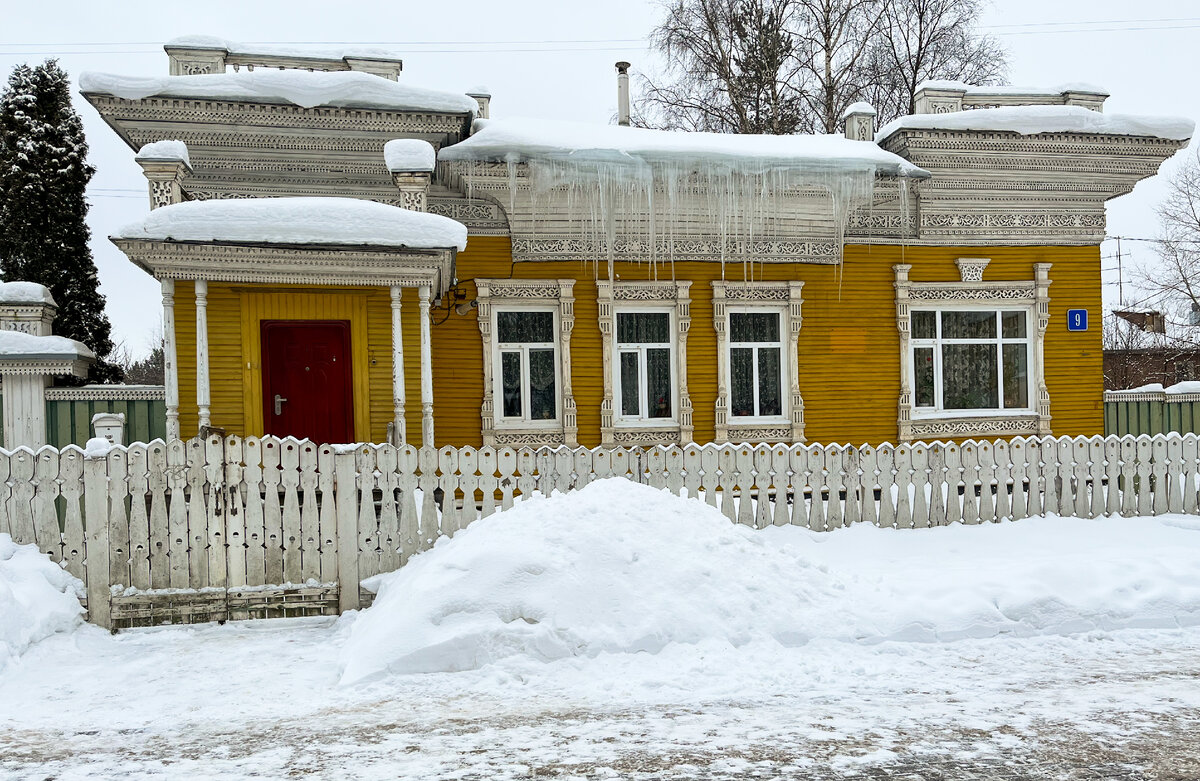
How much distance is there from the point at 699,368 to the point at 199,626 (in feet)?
26.6

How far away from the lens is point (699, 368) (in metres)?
12.8

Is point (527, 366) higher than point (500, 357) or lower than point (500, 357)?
lower

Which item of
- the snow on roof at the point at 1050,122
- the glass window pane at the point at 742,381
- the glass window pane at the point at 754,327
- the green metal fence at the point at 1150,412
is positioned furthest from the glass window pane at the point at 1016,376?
the glass window pane at the point at 742,381

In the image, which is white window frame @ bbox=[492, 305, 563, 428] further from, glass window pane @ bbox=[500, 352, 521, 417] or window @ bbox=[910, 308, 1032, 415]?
window @ bbox=[910, 308, 1032, 415]

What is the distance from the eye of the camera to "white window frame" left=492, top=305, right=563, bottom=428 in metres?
12.3

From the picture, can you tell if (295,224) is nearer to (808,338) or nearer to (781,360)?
(781,360)

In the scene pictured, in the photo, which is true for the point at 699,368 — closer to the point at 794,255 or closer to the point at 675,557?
the point at 794,255

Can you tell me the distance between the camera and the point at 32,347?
11.4 metres

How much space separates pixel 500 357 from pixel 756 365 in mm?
3976

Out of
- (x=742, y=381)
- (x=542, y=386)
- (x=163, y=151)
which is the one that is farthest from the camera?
(x=742, y=381)

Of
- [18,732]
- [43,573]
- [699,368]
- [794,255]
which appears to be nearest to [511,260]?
[699,368]

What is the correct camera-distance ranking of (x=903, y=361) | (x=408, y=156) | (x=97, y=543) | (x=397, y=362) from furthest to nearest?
(x=903, y=361) < (x=408, y=156) < (x=397, y=362) < (x=97, y=543)

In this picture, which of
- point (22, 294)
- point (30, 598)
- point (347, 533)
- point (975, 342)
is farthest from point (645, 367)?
point (22, 294)

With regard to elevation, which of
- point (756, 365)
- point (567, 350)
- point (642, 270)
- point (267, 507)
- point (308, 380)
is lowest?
point (267, 507)
